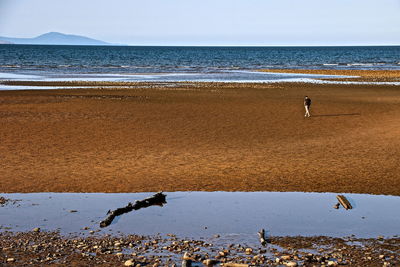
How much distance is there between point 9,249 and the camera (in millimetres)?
9438

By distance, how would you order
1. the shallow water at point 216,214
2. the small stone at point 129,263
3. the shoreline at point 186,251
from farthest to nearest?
the shallow water at point 216,214 < the shoreline at point 186,251 < the small stone at point 129,263

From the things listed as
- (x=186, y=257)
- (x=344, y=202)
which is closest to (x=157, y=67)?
(x=344, y=202)

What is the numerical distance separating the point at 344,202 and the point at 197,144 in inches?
347

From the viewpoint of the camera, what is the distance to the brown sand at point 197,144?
49.2 feet

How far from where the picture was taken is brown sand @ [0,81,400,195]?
1501cm

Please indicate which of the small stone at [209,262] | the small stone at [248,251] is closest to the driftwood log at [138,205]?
the small stone at [209,262]

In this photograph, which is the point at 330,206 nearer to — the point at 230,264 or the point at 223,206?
the point at 223,206

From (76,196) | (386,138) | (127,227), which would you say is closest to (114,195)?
(76,196)

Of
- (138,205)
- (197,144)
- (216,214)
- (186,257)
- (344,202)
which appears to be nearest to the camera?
(186,257)

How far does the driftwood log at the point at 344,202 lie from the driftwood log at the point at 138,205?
4066mm

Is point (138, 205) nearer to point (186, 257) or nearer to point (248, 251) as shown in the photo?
point (186, 257)

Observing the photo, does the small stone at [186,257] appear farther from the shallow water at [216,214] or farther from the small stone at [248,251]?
the shallow water at [216,214]

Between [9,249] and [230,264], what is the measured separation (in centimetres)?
381

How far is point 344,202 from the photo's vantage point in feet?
41.4
